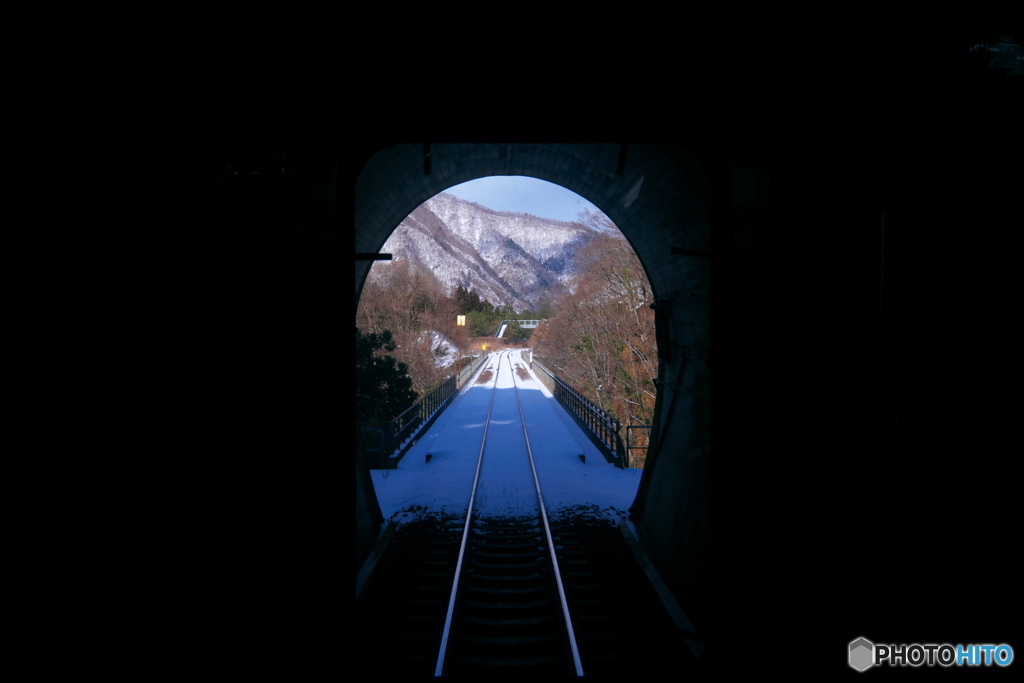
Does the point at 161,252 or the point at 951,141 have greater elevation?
the point at 951,141

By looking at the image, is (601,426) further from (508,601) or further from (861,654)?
(861,654)

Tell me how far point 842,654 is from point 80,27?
600cm

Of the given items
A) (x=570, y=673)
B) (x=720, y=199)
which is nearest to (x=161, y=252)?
(x=720, y=199)

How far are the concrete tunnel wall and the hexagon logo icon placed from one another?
1542mm

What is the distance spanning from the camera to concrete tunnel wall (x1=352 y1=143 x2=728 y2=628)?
196 inches

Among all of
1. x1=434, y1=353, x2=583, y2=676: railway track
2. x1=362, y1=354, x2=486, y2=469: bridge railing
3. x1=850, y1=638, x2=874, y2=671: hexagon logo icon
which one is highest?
x1=850, y1=638, x2=874, y2=671: hexagon logo icon

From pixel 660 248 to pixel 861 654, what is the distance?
4.89 meters

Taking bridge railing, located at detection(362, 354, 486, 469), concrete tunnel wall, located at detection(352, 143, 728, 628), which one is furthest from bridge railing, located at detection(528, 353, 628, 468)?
bridge railing, located at detection(362, 354, 486, 469)

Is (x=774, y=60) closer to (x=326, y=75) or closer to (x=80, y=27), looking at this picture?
(x=326, y=75)

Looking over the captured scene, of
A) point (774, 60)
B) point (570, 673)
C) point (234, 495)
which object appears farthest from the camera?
point (570, 673)

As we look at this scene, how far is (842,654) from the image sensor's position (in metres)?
2.96

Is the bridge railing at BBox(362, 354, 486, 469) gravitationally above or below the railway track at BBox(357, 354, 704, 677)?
above

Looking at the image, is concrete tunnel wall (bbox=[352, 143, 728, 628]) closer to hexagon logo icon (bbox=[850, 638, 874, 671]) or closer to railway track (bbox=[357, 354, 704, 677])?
railway track (bbox=[357, 354, 704, 677])

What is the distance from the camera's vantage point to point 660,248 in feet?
21.2
